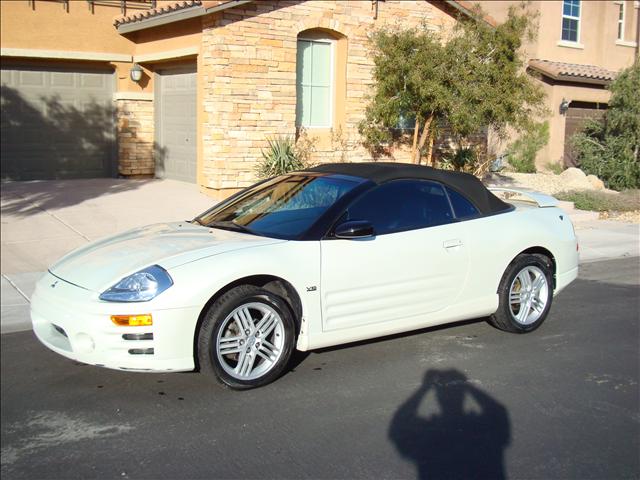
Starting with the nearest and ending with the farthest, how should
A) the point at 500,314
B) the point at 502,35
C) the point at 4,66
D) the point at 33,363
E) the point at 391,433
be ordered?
the point at 391,433
the point at 33,363
the point at 500,314
the point at 502,35
the point at 4,66

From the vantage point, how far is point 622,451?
4715 mm

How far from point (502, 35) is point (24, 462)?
38.4 feet

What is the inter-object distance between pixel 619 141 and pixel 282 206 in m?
15.9

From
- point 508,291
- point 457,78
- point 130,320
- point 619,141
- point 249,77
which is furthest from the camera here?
point 619,141

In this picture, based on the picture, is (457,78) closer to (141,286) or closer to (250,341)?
(250,341)

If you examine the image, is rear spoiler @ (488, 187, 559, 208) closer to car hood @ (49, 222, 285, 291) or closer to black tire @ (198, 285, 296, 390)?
car hood @ (49, 222, 285, 291)

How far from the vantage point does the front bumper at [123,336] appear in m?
5.16

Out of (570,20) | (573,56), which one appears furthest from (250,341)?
(570,20)

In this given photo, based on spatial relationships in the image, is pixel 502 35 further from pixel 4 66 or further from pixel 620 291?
pixel 4 66

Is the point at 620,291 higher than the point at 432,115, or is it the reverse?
the point at 432,115

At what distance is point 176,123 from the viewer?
15.8 meters

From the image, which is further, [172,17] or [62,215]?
[172,17]

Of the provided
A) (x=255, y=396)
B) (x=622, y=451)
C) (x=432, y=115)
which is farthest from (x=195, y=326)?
(x=432, y=115)

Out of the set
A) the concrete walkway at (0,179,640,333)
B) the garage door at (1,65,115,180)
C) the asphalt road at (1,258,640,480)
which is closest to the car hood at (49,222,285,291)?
the asphalt road at (1,258,640,480)
